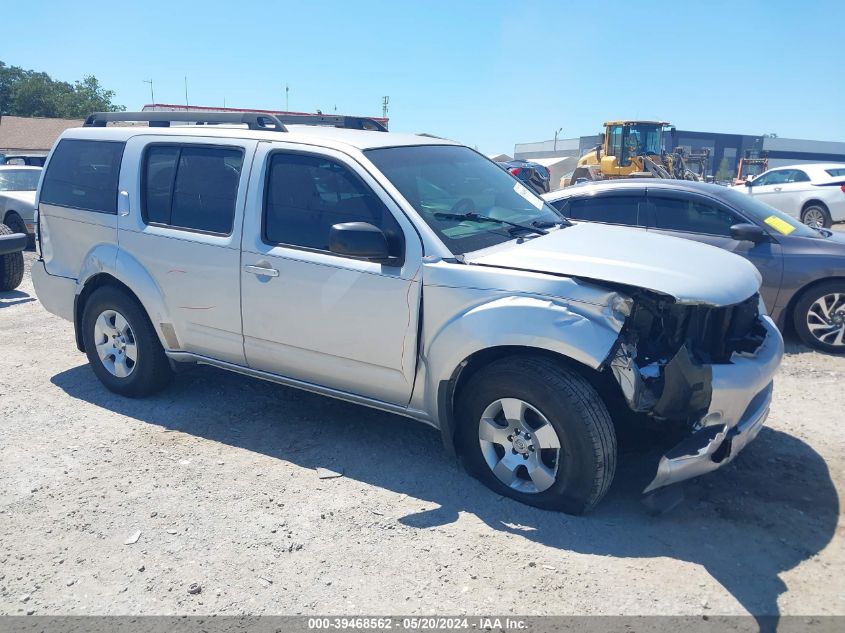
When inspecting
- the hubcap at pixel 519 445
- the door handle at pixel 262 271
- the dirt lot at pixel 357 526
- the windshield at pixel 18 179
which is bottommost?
the dirt lot at pixel 357 526

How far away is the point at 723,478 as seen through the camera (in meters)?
4.17

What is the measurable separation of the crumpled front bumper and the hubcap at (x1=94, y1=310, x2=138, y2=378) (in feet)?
12.5

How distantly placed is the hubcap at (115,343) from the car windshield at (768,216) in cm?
554

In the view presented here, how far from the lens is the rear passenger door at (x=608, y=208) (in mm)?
7133

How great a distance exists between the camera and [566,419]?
11.7 feet

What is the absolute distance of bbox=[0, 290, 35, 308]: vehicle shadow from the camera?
880 cm

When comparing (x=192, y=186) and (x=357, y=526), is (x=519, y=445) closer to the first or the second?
(x=357, y=526)

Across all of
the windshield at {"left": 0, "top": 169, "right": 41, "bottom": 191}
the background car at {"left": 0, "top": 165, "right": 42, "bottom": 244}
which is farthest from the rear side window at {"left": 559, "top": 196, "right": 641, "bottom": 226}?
the windshield at {"left": 0, "top": 169, "right": 41, "bottom": 191}

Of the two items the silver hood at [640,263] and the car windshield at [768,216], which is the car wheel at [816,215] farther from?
the silver hood at [640,263]

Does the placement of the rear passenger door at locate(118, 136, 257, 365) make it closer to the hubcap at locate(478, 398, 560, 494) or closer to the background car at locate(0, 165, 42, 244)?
the hubcap at locate(478, 398, 560, 494)

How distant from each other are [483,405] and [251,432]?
189 cm

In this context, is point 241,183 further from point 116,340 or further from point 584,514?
point 584,514

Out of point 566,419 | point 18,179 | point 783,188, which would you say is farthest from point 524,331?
point 783,188

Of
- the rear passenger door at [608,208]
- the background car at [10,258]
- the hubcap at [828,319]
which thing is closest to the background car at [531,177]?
the rear passenger door at [608,208]
